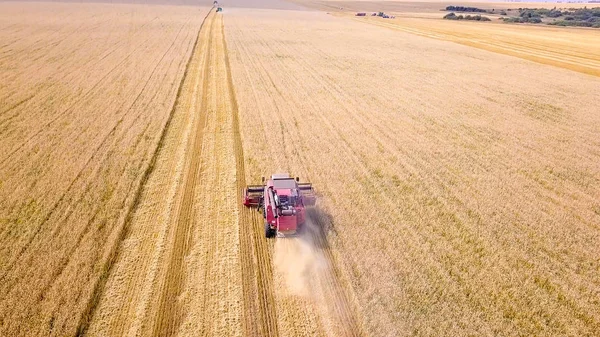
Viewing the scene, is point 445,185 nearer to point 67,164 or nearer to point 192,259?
point 192,259

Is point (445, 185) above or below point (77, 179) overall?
below

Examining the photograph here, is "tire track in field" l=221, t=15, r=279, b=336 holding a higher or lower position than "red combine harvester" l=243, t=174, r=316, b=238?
lower

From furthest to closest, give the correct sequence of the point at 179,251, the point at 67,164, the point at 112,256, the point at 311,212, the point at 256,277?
the point at 67,164
the point at 311,212
the point at 179,251
the point at 112,256
the point at 256,277

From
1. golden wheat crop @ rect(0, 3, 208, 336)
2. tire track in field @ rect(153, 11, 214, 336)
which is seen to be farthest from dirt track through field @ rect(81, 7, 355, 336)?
golden wheat crop @ rect(0, 3, 208, 336)

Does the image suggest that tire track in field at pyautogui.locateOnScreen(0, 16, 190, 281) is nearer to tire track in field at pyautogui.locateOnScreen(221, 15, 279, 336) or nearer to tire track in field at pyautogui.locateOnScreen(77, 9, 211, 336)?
tire track in field at pyautogui.locateOnScreen(77, 9, 211, 336)

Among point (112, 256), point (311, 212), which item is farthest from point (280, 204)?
point (112, 256)

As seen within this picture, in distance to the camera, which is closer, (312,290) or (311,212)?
(312,290)
